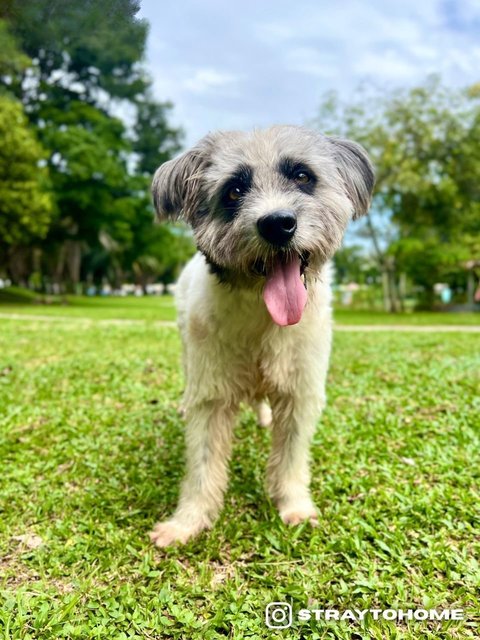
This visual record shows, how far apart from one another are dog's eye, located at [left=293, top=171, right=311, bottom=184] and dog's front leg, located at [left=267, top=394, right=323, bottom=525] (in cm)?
119

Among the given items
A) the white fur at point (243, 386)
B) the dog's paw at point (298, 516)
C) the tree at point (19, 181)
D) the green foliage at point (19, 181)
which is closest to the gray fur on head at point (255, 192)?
the white fur at point (243, 386)

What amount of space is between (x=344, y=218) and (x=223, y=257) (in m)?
0.66

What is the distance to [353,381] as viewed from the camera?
6070 mm

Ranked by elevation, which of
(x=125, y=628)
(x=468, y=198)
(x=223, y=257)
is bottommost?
(x=125, y=628)

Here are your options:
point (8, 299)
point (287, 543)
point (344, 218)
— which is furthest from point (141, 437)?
point (8, 299)

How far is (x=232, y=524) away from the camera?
283cm

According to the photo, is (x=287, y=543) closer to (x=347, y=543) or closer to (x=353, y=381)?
(x=347, y=543)

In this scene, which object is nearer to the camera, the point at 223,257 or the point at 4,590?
the point at 4,590

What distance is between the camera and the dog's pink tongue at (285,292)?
93.4 inches

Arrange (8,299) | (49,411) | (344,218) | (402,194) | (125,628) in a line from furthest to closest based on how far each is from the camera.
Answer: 1. (8,299)
2. (402,194)
3. (49,411)
4. (344,218)
5. (125,628)

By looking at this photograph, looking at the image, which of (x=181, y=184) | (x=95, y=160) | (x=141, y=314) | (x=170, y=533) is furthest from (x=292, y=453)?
(x=95, y=160)

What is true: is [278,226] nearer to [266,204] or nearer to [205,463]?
[266,204]

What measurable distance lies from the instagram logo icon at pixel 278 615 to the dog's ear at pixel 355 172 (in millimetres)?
1913

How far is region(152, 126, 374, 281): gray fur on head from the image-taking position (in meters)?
2.34
